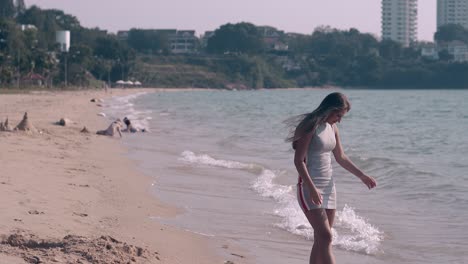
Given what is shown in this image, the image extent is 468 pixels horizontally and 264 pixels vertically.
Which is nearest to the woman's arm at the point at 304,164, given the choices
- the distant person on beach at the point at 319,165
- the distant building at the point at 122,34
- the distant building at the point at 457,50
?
the distant person on beach at the point at 319,165

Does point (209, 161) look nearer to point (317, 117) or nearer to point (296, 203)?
point (296, 203)

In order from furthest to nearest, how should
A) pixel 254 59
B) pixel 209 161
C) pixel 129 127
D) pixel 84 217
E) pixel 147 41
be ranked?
pixel 147 41
pixel 254 59
pixel 129 127
pixel 209 161
pixel 84 217

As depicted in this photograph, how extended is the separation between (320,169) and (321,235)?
1.41 ft

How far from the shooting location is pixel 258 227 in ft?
28.1

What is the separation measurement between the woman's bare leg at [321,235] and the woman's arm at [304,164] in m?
0.12

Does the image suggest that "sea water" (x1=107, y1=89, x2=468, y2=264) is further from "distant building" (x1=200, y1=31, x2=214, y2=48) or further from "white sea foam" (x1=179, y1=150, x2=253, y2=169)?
"distant building" (x1=200, y1=31, x2=214, y2=48)

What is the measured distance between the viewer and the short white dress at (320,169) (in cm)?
540

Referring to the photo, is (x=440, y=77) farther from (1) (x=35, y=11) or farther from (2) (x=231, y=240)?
(2) (x=231, y=240)

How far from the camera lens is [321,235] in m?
5.46

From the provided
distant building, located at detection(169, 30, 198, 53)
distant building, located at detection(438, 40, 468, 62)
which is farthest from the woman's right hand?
distant building, located at detection(169, 30, 198, 53)

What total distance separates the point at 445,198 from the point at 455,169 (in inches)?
163

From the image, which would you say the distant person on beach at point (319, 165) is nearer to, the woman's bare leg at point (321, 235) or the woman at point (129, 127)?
the woman's bare leg at point (321, 235)

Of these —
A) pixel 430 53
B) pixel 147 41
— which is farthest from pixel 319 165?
pixel 147 41

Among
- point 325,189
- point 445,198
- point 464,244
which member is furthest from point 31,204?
point 445,198
